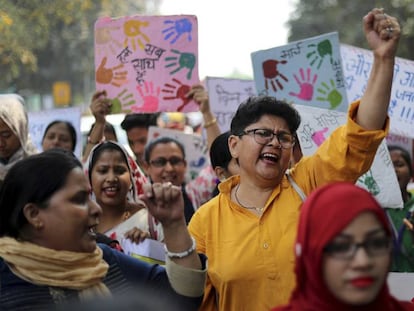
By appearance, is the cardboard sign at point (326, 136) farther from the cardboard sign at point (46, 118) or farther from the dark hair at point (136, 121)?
the cardboard sign at point (46, 118)

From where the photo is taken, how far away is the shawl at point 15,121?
5230mm

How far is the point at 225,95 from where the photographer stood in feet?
23.3

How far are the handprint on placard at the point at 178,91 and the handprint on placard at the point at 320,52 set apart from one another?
906mm

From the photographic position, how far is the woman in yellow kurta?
120 inches

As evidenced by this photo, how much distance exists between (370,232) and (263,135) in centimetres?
121

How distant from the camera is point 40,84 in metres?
33.3

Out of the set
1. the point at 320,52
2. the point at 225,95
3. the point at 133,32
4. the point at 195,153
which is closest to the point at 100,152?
the point at 133,32

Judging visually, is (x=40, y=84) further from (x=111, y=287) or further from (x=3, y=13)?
(x=111, y=287)

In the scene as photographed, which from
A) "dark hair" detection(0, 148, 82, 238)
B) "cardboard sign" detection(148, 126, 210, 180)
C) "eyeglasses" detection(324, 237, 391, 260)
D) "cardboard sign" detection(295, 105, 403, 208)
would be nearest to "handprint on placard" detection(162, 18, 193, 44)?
"cardboard sign" detection(295, 105, 403, 208)

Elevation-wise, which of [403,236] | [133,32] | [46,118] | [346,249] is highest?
[133,32]

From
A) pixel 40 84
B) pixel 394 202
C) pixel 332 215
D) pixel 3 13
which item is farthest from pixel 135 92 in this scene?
pixel 40 84

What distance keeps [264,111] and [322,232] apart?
1.28m

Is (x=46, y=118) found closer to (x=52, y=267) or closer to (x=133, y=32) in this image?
(x=133, y=32)

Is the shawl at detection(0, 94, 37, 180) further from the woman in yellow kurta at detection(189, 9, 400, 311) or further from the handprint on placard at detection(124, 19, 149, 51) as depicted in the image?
the woman in yellow kurta at detection(189, 9, 400, 311)
